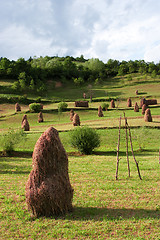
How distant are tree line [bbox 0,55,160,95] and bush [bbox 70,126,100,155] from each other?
58063 mm

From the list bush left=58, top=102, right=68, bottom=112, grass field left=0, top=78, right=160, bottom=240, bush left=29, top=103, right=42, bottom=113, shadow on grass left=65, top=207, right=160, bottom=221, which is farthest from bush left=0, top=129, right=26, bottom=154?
bush left=29, top=103, right=42, bottom=113

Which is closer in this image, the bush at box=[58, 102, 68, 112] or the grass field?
the grass field

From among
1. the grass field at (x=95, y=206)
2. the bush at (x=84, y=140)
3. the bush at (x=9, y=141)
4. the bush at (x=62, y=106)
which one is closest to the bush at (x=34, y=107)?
the bush at (x=62, y=106)

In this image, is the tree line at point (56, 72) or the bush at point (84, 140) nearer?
the bush at point (84, 140)

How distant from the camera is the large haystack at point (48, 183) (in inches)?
283

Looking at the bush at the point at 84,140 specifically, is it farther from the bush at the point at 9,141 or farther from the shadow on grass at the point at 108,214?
the shadow on grass at the point at 108,214

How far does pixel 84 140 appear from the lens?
69.5ft

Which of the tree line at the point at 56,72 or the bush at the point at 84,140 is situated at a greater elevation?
the tree line at the point at 56,72

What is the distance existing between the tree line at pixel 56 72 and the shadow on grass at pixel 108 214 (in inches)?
2825

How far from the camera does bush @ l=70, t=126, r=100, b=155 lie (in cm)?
2120

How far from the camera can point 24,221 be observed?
7.14m

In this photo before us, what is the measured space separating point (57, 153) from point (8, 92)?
71.7 m

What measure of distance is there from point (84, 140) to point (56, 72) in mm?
89934

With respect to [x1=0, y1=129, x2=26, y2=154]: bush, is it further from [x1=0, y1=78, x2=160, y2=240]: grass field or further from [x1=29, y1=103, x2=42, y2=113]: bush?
[x1=29, y1=103, x2=42, y2=113]: bush
